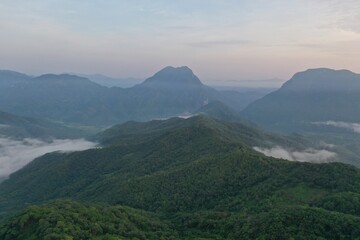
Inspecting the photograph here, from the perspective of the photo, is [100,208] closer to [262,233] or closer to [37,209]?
[37,209]

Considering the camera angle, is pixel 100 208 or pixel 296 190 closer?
pixel 100 208

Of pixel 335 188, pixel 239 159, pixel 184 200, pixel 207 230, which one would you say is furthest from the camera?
pixel 239 159

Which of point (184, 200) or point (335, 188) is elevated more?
point (335, 188)

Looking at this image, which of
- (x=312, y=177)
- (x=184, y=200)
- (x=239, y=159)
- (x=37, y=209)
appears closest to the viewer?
(x=37, y=209)

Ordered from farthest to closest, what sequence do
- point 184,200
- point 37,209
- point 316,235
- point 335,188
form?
point 184,200 → point 335,188 → point 37,209 → point 316,235

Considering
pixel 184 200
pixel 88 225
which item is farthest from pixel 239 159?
pixel 88 225

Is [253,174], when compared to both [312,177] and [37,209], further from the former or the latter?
[37,209]

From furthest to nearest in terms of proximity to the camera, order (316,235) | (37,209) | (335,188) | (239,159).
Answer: (239,159)
(335,188)
(37,209)
(316,235)

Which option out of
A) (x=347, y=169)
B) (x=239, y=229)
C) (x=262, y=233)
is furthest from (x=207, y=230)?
(x=347, y=169)

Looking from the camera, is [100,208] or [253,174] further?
[253,174]
